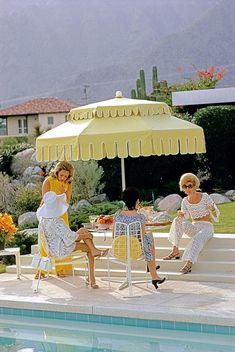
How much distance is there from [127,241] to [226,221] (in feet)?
15.4

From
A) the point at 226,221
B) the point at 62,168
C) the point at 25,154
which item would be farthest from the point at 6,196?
the point at 62,168

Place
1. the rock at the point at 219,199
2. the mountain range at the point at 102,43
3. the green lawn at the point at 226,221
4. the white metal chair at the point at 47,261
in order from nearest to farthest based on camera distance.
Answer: the white metal chair at the point at 47,261, the green lawn at the point at 226,221, the rock at the point at 219,199, the mountain range at the point at 102,43

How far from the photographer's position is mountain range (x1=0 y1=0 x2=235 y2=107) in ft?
396

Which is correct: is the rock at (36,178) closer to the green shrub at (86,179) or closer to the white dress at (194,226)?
the green shrub at (86,179)

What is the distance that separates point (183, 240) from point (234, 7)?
117m

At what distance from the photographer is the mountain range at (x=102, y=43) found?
121 metres

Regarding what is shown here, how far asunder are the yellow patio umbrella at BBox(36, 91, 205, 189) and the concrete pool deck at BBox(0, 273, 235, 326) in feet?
5.84

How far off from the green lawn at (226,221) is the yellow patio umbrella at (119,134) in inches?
83.7

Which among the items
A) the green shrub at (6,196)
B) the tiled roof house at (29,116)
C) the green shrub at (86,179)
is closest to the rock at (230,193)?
the green shrub at (86,179)

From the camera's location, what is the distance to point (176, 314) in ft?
25.8

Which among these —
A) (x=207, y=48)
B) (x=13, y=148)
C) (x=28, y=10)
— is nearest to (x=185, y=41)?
(x=207, y=48)

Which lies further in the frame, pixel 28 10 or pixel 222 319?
pixel 28 10

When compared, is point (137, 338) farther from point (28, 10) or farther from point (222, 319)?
point (28, 10)

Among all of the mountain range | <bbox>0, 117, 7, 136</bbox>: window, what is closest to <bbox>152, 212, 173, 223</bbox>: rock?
<bbox>0, 117, 7, 136</bbox>: window
